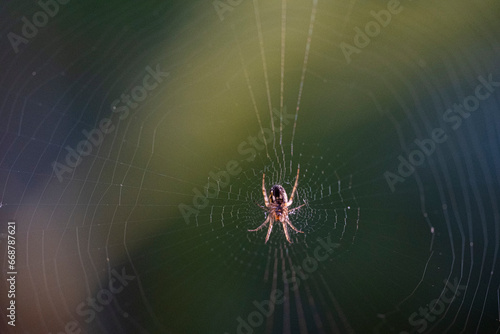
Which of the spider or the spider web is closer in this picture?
the spider web

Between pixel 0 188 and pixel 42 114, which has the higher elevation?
pixel 42 114

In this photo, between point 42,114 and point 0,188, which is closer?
point 0,188

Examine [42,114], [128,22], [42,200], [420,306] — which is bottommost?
[420,306]

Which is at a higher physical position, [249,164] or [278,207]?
[249,164]

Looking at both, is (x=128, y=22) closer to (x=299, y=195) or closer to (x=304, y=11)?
(x=304, y=11)

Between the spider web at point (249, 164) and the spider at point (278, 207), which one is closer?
the spider web at point (249, 164)

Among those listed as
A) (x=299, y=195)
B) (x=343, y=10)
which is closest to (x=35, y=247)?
(x=299, y=195)

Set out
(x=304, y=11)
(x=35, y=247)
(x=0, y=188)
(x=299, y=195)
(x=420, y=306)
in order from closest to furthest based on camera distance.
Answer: (x=0, y=188), (x=35, y=247), (x=304, y=11), (x=420, y=306), (x=299, y=195)

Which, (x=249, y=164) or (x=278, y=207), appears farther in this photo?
(x=278, y=207)
